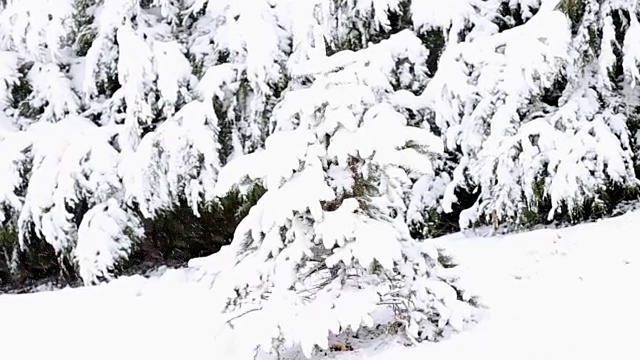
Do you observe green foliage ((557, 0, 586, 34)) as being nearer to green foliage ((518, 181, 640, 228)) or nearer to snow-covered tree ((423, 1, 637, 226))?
snow-covered tree ((423, 1, 637, 226))

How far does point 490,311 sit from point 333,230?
3.52 ft

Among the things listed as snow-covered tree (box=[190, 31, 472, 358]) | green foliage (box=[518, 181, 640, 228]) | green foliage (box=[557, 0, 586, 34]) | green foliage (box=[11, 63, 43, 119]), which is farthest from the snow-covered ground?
green foliage (box=[11, 63, 43, 119])

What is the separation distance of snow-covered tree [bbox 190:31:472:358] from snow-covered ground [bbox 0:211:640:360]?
29 centimetres

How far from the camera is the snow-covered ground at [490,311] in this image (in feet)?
11.2

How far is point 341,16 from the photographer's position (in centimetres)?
541

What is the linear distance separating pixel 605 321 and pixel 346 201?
1395mm

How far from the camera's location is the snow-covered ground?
3404 millimetres

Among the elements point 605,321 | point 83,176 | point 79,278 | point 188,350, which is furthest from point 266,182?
point 79,278

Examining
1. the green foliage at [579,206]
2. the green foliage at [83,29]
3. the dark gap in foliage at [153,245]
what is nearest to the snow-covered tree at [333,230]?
the green foliage at [579,206]

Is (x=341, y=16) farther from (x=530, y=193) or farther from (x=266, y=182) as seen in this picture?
(x=266, y=182)

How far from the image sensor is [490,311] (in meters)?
3.79

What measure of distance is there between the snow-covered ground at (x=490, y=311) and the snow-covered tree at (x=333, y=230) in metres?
0.29

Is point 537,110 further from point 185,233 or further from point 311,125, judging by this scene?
point 185,233

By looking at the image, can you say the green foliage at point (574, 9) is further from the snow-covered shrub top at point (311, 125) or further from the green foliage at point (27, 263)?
the green foliage at point (27, 263)
